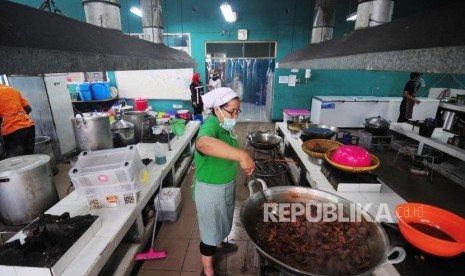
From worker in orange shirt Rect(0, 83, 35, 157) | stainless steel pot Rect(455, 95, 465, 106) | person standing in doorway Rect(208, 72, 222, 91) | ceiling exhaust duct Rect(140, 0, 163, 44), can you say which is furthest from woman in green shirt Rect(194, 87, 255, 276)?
stainless steel pot Rect(455, 95, 465, 106)

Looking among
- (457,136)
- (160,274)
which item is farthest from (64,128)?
(457,136)

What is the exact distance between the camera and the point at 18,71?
2.20 feet

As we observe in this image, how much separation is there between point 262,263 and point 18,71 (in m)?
1.48

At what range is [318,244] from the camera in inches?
54.0

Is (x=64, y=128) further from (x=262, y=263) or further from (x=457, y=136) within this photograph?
(x=457, y=136)

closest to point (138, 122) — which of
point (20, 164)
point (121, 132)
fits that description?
point (121, 132)

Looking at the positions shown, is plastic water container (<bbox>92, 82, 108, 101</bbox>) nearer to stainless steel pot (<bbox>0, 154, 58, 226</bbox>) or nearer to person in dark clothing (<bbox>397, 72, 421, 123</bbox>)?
stainless steel pot (<bbox>0, 154, 58, 226</bbox>)

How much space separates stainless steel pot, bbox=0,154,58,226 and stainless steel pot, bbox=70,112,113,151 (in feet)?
1.98

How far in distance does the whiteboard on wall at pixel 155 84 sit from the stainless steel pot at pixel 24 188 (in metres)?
5.37

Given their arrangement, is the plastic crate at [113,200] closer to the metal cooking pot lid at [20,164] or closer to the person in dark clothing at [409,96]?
the metal cooking pot lid at [20,164]

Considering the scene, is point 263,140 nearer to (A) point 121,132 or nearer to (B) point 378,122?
(A) point 121,132

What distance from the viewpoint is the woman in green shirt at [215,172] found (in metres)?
1.69

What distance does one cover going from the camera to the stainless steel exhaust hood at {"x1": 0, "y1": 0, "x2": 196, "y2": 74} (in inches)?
26.1

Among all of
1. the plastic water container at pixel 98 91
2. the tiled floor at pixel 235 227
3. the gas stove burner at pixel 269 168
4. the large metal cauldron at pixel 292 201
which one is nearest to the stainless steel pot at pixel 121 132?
the tiled floor at pixel 235 227
